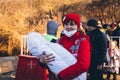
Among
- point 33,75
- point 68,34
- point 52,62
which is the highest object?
point 68,34

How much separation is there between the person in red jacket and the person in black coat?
413 cm

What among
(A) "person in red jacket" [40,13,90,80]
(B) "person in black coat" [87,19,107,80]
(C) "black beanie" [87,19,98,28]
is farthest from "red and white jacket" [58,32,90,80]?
(C) "black beanie" [87,19,98,28]

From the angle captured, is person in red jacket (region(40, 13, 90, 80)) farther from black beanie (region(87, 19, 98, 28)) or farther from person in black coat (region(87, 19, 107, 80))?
black beanie (region(87, 19, 98, 28))

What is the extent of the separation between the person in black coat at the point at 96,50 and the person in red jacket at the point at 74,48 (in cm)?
413

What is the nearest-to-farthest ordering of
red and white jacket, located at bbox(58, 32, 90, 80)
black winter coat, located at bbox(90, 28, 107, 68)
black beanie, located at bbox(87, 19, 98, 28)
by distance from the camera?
1. red and white jacket, located at bbox(58, 32, 90, 80)
2. black winter coat, located at bbox(90, 28, 107, 68)
3. black beanie, located at bbox(87, 19, 98, 28)

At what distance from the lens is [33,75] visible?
455 inches

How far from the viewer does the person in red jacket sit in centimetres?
453

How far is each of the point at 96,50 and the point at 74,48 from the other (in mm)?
4465

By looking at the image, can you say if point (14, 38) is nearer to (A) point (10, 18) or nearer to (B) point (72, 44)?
(A) point (10, 18)

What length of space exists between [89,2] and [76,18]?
24437mm

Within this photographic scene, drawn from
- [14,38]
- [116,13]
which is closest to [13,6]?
[14,38]

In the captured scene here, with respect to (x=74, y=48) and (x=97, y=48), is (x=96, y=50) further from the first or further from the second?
(x=74, y=48)

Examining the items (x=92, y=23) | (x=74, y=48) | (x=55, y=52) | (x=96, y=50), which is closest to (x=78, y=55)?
(x=74, y=48)

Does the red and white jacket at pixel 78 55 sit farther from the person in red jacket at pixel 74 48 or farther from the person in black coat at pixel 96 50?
the person in black coat at pixel 96 50
